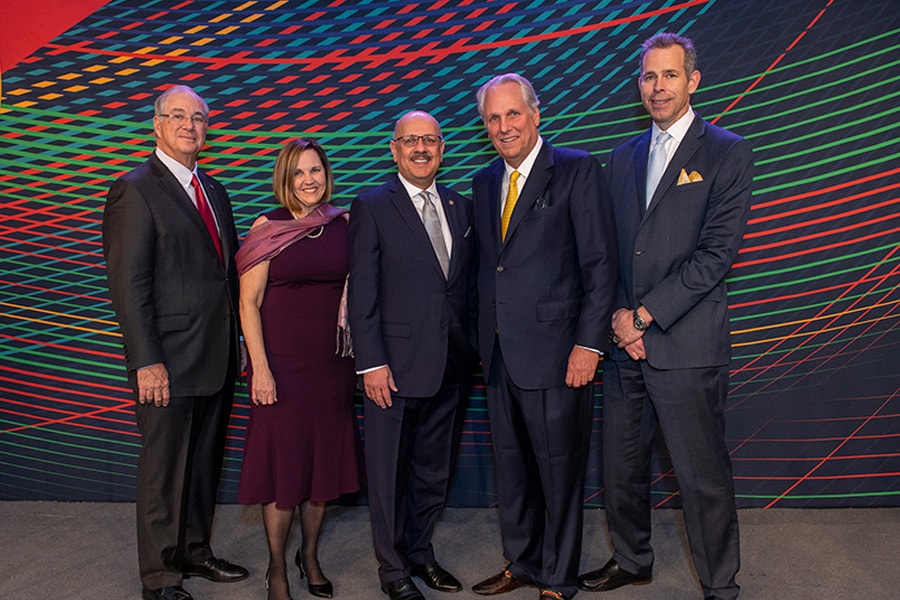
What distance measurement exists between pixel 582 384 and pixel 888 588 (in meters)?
1.43

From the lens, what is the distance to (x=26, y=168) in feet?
13.5

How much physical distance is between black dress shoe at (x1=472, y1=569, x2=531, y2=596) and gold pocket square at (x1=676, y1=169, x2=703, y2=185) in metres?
1.64

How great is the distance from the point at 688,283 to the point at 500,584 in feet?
4.50

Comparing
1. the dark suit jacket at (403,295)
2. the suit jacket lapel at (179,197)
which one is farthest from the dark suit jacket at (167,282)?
the dark suit jacket at (403,295)

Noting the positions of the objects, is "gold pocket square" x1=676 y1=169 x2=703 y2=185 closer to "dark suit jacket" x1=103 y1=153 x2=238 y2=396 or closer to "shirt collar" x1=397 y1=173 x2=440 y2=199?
"shirt collar" x1=397 y1=173 x2=440 y2=199

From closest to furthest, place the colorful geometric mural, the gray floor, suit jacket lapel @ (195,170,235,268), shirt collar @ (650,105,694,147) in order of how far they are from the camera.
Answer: shirt collar @ (650,105,694,147) < the gray floor < suit jacket lapel @ (195,170,235,268) < the colorful geometric mural

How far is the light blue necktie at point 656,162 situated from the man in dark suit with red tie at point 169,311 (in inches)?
66.7

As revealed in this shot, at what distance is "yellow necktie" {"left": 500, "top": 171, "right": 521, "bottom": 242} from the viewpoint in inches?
115

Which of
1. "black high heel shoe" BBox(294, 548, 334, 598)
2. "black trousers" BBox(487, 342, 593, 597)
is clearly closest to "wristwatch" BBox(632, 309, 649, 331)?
"black trousers" BBox(487, 342, 593, 597)

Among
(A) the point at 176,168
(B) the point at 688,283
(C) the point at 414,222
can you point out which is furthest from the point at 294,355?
(B) the point at 688,283

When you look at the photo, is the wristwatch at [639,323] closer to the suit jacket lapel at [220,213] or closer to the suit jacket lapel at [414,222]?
the suit jacket lapel at [414,222]

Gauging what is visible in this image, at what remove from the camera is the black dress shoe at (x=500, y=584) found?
3064 mm

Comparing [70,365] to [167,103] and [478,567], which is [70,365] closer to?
[167,103]

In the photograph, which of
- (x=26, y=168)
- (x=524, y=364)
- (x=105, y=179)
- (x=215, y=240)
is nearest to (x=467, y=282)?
(x=524, y=364)
